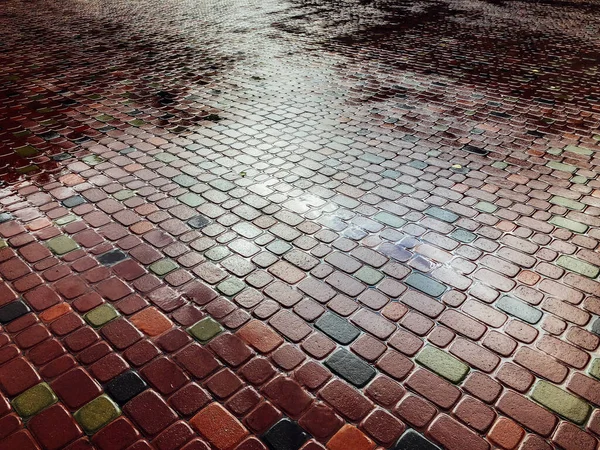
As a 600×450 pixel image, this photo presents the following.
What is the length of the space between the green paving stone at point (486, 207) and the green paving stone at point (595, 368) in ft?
5.15

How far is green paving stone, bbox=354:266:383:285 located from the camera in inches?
121

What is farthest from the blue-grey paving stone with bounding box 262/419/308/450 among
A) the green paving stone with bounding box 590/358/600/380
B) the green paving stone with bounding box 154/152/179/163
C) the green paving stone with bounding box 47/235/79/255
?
the green paving stone with bounding box 154/152/179/163

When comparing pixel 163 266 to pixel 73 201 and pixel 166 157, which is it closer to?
pixel 73 201

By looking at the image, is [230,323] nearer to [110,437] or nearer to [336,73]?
[110,437]

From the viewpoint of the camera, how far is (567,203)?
3.90 metres

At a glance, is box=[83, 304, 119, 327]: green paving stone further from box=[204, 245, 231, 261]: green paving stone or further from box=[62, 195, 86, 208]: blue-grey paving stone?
box=[62, 195, 86, 208]: blue-grey paving stone

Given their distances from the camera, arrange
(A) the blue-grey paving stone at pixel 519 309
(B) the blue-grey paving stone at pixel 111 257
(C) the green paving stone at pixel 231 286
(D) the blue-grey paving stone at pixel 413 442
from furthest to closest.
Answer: (B) the blue-grey paving stone at pixel 111 257
(C) the green paving stone at pixel 231 286
(A) the blue-grey paving stone at pixel 519 309
(D) the blue-grey paving stone at pixel 413 442

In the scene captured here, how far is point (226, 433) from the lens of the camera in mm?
2172

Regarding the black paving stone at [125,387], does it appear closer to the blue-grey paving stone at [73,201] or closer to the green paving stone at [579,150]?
the blue-grey paving stone at [73,201]

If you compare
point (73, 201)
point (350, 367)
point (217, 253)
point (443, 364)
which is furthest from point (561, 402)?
point (73, 201)

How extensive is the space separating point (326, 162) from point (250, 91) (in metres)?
2.60

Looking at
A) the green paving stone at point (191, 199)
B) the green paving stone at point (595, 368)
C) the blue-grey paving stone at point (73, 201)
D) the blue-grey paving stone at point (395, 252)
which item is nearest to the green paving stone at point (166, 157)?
the green paving stone at point (191, 199)

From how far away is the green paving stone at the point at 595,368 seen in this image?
246 cm

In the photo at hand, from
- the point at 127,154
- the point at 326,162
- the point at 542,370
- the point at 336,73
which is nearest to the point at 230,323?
the point at 542,370
